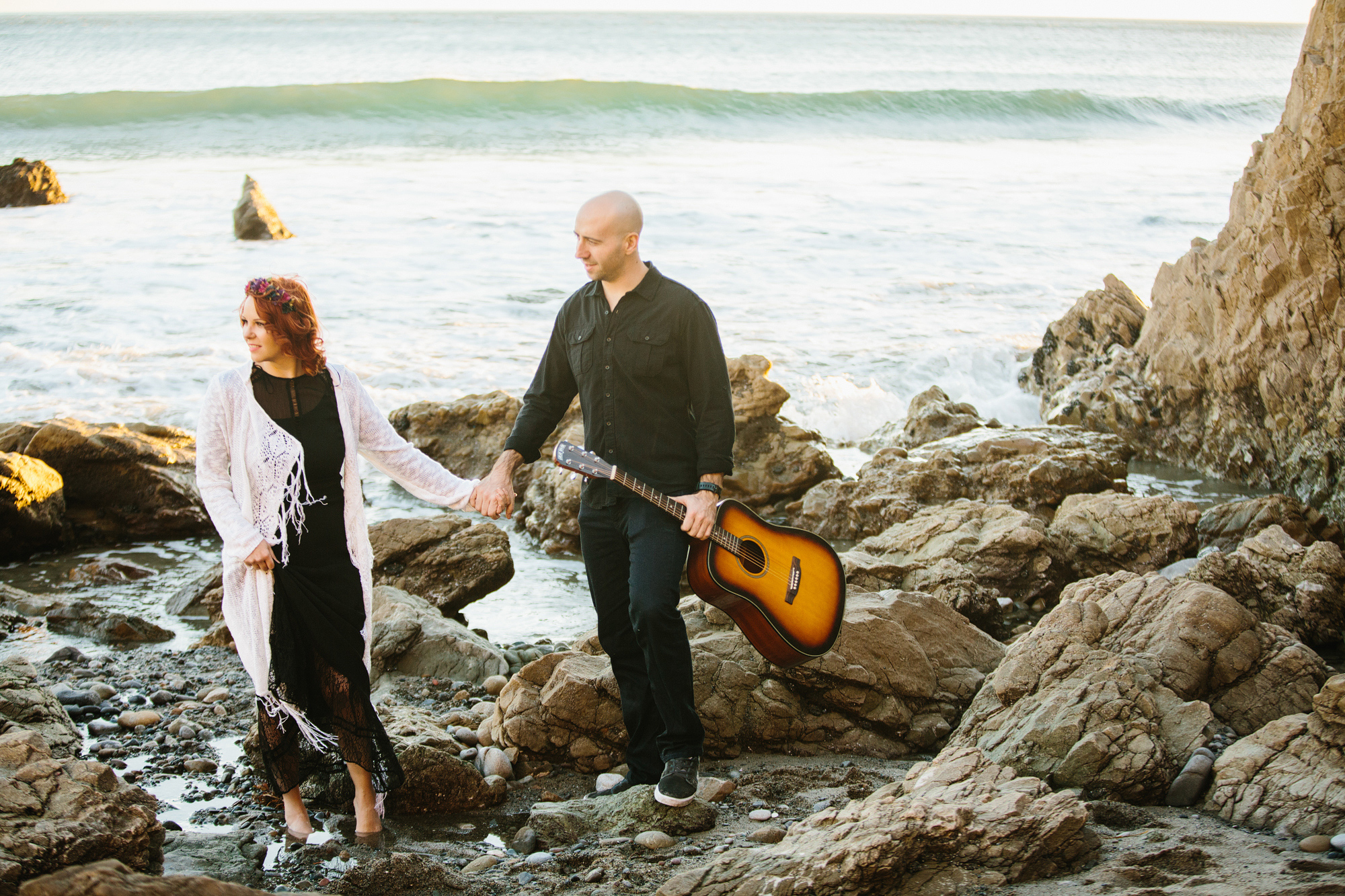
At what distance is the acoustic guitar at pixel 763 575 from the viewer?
4.03 m

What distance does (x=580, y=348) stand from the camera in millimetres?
4195

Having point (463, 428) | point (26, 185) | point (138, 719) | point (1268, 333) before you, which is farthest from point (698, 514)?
point (26, 185)

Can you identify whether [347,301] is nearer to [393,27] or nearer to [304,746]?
[304,746]

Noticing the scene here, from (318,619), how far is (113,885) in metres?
1.67

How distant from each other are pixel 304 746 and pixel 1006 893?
8.42ft

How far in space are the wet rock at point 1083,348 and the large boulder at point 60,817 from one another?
859 centimetres

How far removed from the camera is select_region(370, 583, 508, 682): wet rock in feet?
18.3

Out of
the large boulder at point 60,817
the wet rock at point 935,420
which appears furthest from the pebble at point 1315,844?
the wet rock at point 935,420

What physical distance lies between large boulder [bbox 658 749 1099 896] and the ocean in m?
3.54

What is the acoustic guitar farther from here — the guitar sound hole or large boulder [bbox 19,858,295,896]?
large boulder [bbox 19,858,295,896]

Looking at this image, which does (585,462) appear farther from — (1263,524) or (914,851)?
(1263,524)

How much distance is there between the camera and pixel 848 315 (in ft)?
48.3

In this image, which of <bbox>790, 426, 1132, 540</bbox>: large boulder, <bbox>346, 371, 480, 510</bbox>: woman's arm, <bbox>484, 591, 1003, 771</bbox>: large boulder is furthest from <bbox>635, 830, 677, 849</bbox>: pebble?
<bbox>790, 426, 1132, 540</bbox>: large boulder

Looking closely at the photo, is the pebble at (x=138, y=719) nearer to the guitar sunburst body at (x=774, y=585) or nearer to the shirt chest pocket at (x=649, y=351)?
the guitar sunburst body at (x=774, y=585)
